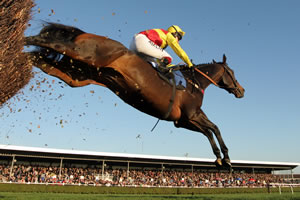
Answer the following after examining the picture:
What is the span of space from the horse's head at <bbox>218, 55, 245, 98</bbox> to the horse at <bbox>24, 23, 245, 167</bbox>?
157cm

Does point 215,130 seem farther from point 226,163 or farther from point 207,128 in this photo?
point 226,163

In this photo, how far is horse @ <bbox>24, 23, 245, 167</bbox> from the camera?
4.90 metres

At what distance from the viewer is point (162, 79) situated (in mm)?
5828

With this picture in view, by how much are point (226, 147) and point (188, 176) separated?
35729mm

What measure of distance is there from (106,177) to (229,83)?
1134 inches

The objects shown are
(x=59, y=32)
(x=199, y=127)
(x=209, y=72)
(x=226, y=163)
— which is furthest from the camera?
(x=209, y=72)

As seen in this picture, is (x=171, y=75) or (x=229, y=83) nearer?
(x=171, y=75)

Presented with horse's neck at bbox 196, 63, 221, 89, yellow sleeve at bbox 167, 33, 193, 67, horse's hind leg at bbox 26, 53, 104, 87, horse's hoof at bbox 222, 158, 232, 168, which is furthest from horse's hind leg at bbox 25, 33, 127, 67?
horse's hoof at bbox 222, 158, 232, 168

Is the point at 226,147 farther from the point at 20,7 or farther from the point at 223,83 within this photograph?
the point at 20,7

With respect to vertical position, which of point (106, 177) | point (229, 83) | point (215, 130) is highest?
point (229, 83)

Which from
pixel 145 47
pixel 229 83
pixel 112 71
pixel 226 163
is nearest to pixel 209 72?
pixel 229 83

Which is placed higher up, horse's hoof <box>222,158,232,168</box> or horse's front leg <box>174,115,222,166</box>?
horse's front leg <box>174,115,222,166</box>

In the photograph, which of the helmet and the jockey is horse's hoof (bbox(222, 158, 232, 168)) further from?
the helmet

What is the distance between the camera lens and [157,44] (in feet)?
20.1
